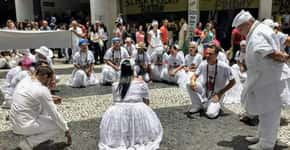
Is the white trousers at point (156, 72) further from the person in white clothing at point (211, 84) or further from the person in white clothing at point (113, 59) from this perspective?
the person in white clothing at point (211, 84)

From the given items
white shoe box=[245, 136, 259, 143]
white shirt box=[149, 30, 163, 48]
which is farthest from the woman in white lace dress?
white shirt box=[149, 30, 163, 48]

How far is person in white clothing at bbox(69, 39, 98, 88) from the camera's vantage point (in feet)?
29.3

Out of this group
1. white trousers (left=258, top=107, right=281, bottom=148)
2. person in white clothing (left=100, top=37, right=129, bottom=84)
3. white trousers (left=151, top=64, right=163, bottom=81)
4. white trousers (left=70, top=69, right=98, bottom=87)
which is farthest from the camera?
white trousers (left=151, top=64, right=163, bottom=81)

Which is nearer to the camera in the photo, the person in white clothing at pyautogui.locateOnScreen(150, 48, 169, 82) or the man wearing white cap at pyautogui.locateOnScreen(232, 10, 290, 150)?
the man wearing white cap at pyautogui.locateOnScreen(232, 10, 290, 150)

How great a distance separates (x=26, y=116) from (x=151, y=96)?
3.73 metres

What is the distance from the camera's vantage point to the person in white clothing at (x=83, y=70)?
8938 millimetres

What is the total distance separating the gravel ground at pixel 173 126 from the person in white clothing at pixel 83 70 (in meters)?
1.15

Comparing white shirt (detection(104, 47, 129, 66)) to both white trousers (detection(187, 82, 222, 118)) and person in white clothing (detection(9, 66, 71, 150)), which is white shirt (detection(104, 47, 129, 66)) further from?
person in white clothing (detection(9, 66, 71, 150))

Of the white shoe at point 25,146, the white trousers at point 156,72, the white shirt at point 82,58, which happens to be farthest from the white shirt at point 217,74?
the white shirt at point 82,58

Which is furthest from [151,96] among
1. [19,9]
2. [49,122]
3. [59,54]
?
[19,9]

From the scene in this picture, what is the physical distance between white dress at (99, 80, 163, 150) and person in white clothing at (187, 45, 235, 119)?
1.69 m

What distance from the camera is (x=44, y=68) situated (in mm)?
4281

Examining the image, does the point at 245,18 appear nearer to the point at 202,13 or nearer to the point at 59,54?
the point at 59,54

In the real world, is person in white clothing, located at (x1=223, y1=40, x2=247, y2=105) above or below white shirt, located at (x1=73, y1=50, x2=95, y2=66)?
below
